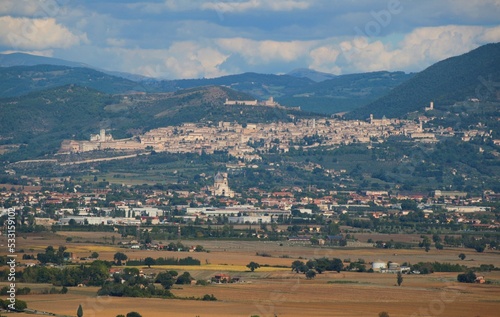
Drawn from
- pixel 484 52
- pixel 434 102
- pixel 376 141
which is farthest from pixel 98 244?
pixel 484 52

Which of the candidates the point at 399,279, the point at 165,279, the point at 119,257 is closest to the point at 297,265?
the point at 399,279

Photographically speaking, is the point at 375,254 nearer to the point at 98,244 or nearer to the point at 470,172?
the point at 98,244

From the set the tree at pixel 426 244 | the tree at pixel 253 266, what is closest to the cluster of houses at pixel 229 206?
the tree at pixel 426 244

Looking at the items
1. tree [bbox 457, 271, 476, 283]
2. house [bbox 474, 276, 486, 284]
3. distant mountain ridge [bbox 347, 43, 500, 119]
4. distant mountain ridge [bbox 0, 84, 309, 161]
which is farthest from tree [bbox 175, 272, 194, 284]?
distant mountain ridge [bbox 347, 43, 500, 119]

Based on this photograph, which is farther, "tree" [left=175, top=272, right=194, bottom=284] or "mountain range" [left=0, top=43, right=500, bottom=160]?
"mountain range" [left=0, top=43, right=500, bottom=160]

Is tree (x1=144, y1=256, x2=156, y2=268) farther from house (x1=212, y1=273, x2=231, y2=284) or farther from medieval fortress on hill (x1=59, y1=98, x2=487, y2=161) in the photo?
medieval fortress on hill (x1=59, y1=98, x2=487, y2=161)

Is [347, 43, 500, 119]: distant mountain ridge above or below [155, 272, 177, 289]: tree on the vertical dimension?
above
